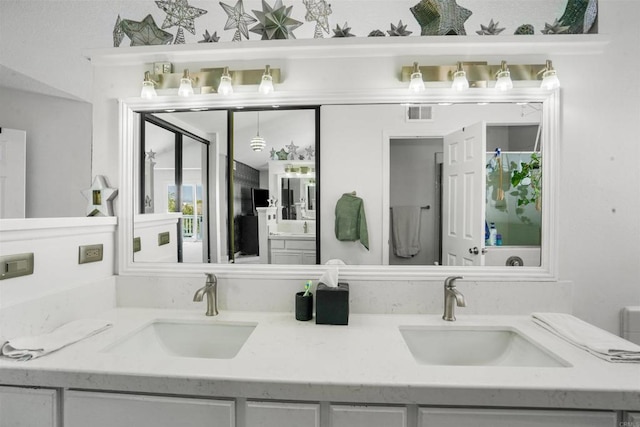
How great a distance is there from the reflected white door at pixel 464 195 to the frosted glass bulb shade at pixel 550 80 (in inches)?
11.3

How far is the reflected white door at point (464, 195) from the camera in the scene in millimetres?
1374

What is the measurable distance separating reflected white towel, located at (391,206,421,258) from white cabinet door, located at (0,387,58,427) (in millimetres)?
1326

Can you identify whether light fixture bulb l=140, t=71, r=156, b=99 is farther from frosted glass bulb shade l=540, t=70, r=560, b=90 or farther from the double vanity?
frosted glass bulb shade l=540, t=70, r=560, b=90

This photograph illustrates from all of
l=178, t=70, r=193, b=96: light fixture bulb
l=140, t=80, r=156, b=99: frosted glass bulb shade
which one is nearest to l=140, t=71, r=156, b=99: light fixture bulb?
l=140, t=80, r=156, b=99: frosted glass bulb shade

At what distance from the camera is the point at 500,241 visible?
1.39 m

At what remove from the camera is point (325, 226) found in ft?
4.67

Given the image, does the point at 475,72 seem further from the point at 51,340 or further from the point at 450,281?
the point at 51,340

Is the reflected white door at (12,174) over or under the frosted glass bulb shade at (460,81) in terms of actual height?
under

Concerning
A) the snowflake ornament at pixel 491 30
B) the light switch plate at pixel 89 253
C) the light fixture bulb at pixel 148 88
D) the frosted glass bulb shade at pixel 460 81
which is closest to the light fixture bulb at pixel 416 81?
the frosted glass bulb shade at pixel 460 81

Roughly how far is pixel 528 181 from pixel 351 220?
0.84 m

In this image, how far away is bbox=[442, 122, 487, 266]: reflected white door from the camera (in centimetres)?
137

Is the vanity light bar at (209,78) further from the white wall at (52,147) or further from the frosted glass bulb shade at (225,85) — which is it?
the white wall at (52,147)

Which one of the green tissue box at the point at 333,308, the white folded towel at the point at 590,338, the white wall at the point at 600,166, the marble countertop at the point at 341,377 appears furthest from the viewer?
the white wall at the point at 600,166

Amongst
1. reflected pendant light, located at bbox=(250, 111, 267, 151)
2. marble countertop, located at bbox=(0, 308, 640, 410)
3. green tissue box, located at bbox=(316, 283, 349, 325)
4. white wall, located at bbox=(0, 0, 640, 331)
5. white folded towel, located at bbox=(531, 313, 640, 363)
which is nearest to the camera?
marble countertop, located at bbox=(0, 308, 640, 410)
